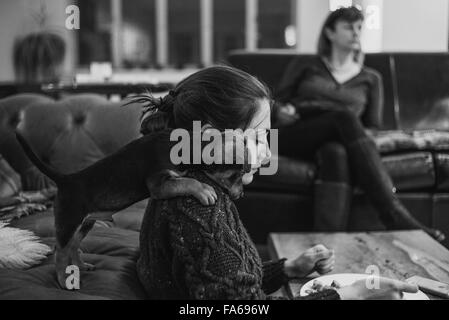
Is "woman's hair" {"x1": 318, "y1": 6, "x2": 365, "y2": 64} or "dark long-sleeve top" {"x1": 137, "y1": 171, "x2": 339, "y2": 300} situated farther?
"woman's hair" {"x1": 318, "y1": 6, "x2": 365, "y2": 64}

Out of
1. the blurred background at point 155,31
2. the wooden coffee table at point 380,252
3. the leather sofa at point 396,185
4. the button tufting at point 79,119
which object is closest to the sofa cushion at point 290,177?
the leather sofa at point 396,185

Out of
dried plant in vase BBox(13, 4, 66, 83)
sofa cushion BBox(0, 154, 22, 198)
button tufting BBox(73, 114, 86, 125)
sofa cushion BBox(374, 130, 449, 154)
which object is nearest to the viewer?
sofa cushion BBox(0, 154, 22, 198)

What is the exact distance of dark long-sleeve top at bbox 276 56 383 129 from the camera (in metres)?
2.61

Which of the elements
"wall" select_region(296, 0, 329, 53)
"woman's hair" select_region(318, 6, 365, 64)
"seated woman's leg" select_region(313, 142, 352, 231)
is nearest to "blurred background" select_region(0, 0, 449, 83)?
"wall" select_region(296, 0, 329, 53)

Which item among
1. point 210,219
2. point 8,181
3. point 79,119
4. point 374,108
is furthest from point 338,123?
point 210,219

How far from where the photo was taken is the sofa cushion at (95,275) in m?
0.90

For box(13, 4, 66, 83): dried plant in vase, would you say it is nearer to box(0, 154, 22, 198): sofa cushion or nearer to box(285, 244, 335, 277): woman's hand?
box(0, 154, 22, 198): sofa cushion

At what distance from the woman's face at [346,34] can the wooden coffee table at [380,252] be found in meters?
1.30

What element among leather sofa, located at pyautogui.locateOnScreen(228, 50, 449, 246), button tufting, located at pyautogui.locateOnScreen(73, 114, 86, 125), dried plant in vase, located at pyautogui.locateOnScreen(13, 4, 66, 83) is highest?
dried plant in vase, located at pyautogui.locateOnScreen(13, 4, 66, 83)

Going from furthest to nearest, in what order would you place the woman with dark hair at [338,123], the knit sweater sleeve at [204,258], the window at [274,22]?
the window at [274,22] < the woman with dark hair at [338,123] < the knit sweater sleeve at [204,258]

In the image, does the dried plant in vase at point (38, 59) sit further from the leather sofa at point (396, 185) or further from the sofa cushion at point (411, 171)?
the sofa cushion at point (411, 171)

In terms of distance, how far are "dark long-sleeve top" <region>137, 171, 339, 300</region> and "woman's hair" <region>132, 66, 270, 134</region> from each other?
3.5 inches
